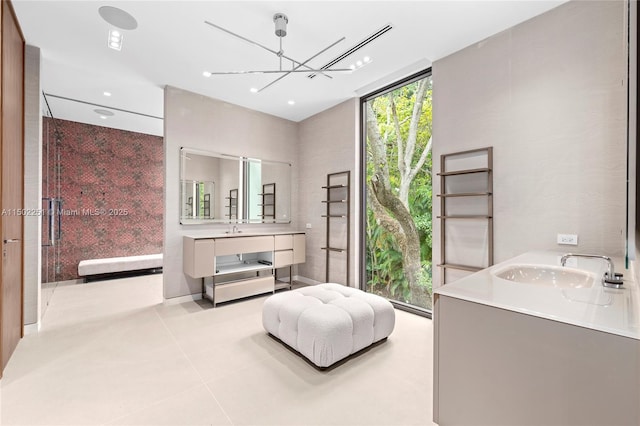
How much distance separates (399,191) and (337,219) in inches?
44.5

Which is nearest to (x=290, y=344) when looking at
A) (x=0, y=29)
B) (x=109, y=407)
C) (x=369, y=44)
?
(x=109, y=407)

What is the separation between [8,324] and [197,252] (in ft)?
5.44

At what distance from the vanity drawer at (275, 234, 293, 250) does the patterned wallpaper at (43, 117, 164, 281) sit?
3.10 m

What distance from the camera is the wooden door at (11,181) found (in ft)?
7.06

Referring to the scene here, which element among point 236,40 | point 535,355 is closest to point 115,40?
point 236,40

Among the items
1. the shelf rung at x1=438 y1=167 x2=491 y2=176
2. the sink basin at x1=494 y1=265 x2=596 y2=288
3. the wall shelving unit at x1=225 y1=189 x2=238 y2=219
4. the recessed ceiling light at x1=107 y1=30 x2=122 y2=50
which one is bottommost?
A: the sink basin at x1=494 y1=265 x2=596 y2=288

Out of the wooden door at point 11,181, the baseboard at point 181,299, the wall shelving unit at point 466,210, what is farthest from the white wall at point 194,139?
the wall shelving unit at point 466,210

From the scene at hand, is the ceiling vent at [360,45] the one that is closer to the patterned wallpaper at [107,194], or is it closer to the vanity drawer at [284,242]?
the vanity drawer at [284,242]

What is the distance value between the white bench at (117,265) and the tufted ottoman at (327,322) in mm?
3759

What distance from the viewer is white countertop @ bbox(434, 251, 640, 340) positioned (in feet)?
2.44

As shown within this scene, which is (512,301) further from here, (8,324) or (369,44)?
(8,324)

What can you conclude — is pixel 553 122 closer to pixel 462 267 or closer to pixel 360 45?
pixel 462 267

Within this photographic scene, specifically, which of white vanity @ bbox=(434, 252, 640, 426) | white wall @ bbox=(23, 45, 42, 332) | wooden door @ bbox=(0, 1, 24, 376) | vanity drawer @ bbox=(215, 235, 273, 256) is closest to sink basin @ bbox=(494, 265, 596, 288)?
white vanity @ bbox=(434, 252, 640, 426)

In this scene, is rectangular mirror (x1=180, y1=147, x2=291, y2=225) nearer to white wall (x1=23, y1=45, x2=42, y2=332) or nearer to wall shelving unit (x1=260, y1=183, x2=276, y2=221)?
wall shelving unit (x1=260, y1=183, x2=276, y2=221)
